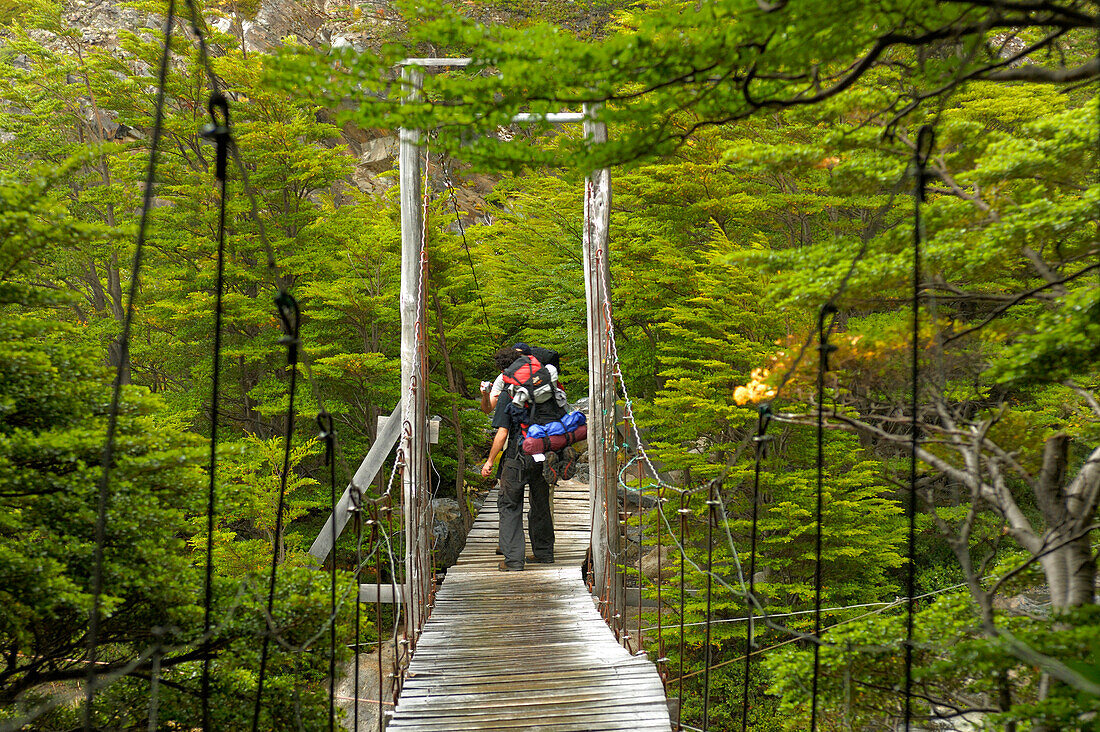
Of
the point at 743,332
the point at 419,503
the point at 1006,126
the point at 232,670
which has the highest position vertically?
the point at 1006,126

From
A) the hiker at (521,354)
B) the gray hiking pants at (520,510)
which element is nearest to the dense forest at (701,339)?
the gray hiking pants at (520,510)

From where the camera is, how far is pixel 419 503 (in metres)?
3.87

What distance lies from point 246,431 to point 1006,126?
27.6 ft

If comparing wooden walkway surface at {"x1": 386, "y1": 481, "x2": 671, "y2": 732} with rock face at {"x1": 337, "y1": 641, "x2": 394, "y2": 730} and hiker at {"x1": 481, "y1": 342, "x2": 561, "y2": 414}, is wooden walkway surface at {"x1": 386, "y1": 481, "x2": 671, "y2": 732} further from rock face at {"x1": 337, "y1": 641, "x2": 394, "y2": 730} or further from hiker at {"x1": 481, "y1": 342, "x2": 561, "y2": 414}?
rock face at {"x1": 337, "y1": 641, "x2": 394, "y2": 730}

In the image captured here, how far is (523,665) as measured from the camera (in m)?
3.02

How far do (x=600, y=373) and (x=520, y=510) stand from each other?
1.05 metres

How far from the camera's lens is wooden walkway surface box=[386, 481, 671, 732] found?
8.43ft

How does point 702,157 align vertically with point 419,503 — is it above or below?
above

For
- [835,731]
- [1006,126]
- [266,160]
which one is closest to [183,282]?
[266,160]

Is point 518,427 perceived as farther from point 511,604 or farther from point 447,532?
point 447,532

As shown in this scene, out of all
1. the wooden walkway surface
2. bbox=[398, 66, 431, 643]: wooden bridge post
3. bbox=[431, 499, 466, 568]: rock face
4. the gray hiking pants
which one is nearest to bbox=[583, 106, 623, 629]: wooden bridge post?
the wooden walkway surface

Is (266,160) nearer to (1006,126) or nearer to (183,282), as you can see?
(183,282)

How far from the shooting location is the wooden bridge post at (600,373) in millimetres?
3873

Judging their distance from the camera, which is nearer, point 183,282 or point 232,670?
point 232,670
